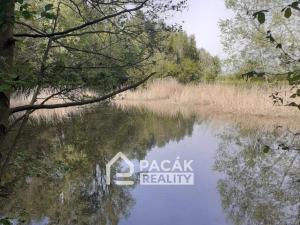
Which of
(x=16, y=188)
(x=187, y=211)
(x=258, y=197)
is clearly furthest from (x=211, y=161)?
(x=16, y=188)

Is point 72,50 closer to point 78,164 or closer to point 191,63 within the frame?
point 78,164

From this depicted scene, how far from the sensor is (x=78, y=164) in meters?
5.65

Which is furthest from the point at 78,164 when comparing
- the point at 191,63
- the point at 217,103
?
the point at 191,63

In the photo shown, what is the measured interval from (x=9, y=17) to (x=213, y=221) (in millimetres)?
3236

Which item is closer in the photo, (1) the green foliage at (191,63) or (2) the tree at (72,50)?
(2) the tree at (72,50)

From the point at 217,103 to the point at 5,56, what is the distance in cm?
1202

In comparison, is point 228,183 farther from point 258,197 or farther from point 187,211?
point 187,211

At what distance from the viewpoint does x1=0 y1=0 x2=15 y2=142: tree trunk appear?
898 mm

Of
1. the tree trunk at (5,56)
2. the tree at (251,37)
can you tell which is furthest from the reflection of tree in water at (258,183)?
the tree at (251,37)

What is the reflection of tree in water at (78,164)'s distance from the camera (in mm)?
3650

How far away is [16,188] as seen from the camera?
4.24 metres

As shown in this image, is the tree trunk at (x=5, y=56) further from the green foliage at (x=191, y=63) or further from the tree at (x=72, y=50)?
the green foliage at (x=191, y=63)

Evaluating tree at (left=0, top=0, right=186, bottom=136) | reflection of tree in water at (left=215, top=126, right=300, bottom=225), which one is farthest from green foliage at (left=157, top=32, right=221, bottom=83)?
tree at (left=0, top=0, right=186, bottom=136)

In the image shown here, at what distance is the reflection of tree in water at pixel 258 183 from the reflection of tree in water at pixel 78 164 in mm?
1135
